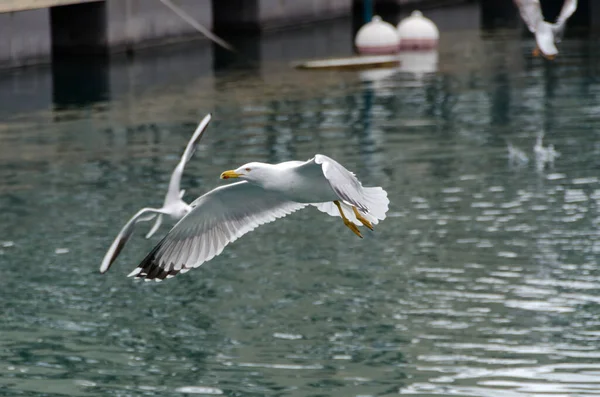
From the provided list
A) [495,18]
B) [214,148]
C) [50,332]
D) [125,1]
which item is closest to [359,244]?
[50,332]

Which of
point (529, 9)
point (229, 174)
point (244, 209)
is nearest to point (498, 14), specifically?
point (529, 9)

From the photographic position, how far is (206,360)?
16938 millimetres

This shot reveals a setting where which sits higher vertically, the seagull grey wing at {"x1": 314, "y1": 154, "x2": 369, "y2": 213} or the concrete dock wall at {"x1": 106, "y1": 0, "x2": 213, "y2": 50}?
the concrete dock wall at {"x1": 106, "y1": 0, "x2": 213, "y2": 50}

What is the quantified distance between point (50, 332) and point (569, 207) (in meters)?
9.90

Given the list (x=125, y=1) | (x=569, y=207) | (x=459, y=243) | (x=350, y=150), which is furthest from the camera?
(x=125, y=1)

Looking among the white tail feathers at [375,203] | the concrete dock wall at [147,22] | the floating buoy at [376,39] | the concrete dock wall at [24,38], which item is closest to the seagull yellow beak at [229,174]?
the white tail feathers at [375,203]

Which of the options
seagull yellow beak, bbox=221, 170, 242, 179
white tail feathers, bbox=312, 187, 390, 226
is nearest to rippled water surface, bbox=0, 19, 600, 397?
white tail feathers, bbox=312, 187, 390, 226

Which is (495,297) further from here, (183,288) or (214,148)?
(214,148)

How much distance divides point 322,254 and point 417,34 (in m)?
24.2

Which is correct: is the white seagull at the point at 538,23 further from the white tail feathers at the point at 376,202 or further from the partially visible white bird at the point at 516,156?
the white tail feathers at the point at 376,202

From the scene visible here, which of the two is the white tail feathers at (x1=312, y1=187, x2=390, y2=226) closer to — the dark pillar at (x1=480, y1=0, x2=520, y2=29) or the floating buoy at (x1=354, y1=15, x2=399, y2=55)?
the floating buoy at (x1=354, y1=15, x2=399, y2=55)

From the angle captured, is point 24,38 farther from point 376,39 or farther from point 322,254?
point 322,254

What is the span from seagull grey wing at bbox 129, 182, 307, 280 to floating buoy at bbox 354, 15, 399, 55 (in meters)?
28.3

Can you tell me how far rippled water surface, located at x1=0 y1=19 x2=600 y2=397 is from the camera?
16.5 metres
